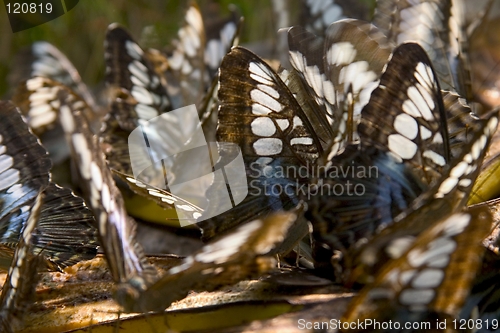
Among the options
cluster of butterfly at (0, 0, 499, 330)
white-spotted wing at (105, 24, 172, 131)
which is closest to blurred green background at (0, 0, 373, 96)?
white-spotted wing at (105, 24, 172, 131)

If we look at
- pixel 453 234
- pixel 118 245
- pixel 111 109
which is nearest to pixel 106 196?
pixel 118 245

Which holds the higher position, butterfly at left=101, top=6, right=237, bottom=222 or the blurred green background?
the blurred green background

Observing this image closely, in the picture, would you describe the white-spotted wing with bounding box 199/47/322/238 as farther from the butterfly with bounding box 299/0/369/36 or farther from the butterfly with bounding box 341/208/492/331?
the butterfly with bounding box 299/0/369/36

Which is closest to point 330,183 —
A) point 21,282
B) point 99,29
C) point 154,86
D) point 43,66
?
point 21,282

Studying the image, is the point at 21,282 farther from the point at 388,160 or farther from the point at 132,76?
the point at 132,76

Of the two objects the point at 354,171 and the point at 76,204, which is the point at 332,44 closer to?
the point at 354,171
